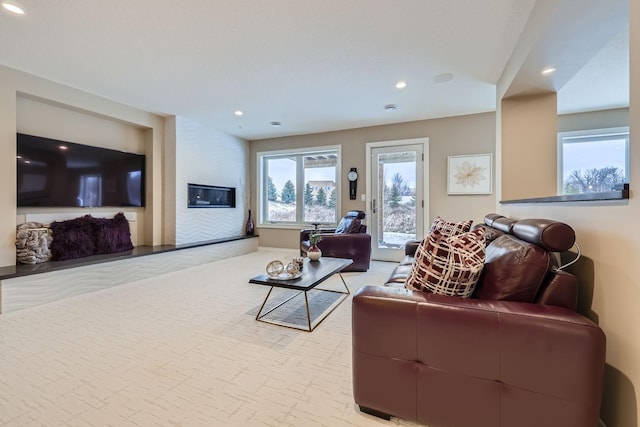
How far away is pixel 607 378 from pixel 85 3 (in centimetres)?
384

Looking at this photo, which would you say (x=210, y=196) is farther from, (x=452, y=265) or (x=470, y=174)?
(x=452, y=265)

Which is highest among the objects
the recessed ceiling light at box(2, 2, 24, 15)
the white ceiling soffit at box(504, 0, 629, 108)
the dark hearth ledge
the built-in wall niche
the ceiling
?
the ceiling

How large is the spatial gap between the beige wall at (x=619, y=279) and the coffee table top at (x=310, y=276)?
163 cm

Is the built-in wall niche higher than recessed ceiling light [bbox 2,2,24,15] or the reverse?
the reverse

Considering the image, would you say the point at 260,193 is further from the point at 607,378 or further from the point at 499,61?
the point at 607,378

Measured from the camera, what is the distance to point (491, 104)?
406 cm

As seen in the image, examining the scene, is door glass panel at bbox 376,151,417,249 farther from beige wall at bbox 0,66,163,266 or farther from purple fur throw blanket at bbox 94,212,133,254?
purple fur throw blanket at bbox 94,212,133,254

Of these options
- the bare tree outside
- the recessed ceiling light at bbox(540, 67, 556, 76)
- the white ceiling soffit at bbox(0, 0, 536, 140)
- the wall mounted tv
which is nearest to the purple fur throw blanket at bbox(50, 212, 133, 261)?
the wall mounted tv

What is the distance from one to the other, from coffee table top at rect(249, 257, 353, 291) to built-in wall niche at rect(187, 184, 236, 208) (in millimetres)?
2945

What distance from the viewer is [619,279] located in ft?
3.62

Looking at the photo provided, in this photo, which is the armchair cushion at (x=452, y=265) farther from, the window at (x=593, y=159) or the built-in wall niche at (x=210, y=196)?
the built-in wall niche at (x=210, y=196)

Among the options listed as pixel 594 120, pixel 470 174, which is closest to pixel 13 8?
pixel 470 174

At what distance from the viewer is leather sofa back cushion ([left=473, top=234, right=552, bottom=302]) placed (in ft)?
3.89

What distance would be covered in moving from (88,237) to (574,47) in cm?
541
